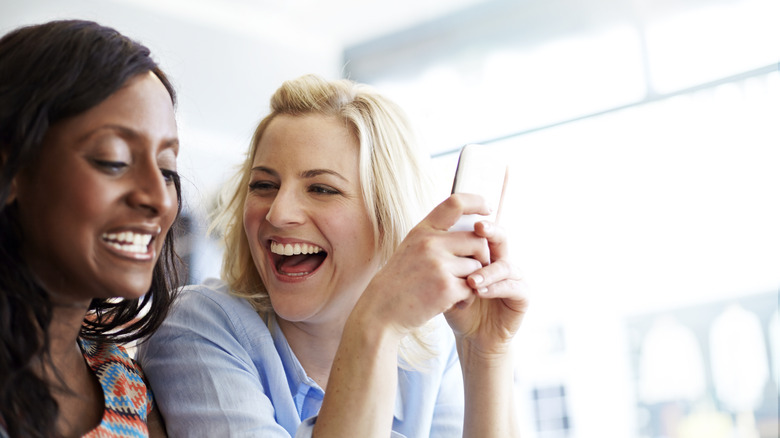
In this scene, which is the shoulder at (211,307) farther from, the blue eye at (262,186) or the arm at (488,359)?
the arm at (488,359)

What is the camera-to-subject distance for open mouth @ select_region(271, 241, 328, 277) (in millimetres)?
1203

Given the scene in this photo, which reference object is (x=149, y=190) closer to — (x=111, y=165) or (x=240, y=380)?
(x=111, y=165)

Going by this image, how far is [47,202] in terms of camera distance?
74 cm

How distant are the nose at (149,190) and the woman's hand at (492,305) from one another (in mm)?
402

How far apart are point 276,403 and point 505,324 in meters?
0.36

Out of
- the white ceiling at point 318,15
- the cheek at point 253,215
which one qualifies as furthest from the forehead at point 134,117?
the white ceiling at point 318,15

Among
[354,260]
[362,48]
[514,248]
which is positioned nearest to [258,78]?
[362,48]

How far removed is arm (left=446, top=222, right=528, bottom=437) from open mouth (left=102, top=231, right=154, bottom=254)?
0.49m

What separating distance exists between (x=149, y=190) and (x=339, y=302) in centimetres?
53

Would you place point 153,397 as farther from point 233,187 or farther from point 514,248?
point 514,248

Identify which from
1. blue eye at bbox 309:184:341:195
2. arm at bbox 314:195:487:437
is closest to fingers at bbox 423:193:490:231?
arm at bbox 314:195:487:437

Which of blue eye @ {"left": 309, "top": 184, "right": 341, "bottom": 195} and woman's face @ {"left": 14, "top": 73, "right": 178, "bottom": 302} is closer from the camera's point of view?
woman's face @ {"left": 14, "top": 73, "right": 178, "bottom": 302}

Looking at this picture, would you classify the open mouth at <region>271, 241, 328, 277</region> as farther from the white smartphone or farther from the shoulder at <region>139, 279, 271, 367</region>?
the white smartphone

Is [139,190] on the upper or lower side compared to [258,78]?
lower
